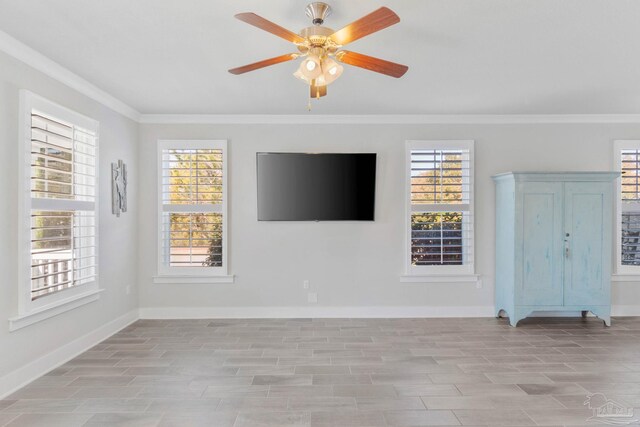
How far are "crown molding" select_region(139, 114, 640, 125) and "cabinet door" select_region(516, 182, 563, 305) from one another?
0.98m

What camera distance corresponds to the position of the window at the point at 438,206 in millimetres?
5125

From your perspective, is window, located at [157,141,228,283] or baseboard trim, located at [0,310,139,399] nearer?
baseboard trim, located at [0,310,139,399]

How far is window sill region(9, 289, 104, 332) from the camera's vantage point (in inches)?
120

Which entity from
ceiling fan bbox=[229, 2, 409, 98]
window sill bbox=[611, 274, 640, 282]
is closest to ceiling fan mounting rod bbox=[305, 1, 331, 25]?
ceiling fan bbox=[229, 2, 409, 98]

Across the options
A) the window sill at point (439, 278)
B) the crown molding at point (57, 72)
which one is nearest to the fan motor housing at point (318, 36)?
the crown molding at point (57, 72)

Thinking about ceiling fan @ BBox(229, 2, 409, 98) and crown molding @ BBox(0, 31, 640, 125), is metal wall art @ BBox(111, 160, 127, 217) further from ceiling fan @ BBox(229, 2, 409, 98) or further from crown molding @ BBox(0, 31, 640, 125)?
ceiling fan @ BBox(229, 2, 409, 98)

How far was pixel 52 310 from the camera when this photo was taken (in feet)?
11.3

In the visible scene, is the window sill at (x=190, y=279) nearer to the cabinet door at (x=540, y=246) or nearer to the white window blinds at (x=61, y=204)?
the white window blinds at (x=61, y=204)

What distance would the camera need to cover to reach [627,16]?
257cm

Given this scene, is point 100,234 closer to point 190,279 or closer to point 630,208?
point 190,279

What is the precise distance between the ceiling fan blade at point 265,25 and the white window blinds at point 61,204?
2171mm

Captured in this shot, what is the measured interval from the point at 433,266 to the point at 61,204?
407 cm

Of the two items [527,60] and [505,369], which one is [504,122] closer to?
[527,60]

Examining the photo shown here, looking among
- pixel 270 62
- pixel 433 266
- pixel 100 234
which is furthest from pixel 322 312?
pixel 270 62
